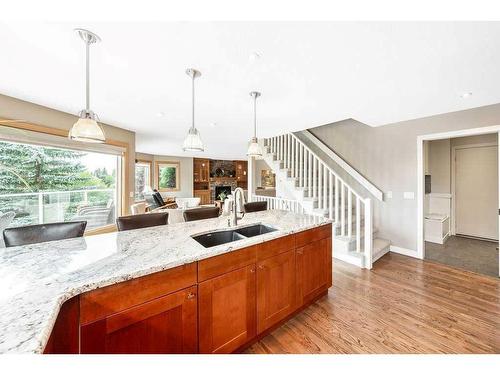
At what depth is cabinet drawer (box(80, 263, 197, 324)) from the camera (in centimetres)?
95

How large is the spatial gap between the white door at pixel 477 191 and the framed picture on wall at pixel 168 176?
28.2 ft

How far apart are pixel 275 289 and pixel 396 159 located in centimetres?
338

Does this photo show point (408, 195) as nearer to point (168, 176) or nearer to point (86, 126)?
point (86, 126)

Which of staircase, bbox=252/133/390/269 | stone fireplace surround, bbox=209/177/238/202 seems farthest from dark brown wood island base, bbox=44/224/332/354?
stone fireplace surround, bbox=209/177/238/202

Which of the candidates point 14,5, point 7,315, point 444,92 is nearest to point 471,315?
point 444,92

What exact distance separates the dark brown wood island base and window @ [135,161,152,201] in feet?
23.3

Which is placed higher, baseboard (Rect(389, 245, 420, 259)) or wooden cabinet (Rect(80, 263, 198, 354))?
wooden cabinet (Rect(80, 263, 198, 354))

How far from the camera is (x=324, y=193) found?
381 centimetres

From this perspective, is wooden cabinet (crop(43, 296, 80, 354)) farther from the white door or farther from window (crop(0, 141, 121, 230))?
the white door

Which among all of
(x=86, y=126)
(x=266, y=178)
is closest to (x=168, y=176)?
(x=266, y=178)

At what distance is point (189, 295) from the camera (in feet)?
4.06

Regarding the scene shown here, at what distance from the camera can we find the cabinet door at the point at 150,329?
98 centimetres

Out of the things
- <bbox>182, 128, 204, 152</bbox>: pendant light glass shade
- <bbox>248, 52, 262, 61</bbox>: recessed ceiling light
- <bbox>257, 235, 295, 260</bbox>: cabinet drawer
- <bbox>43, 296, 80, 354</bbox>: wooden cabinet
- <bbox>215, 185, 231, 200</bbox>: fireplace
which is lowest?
<bbox>43, 296, 80, 354</bbox>: wooden cabinet

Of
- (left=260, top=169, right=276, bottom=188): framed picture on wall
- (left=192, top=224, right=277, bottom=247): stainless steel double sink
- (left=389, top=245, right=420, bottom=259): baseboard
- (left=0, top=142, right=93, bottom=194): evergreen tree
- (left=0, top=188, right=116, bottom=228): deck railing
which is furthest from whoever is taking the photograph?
(left=260, top=169, right=276, bottom=188): framed picture on wall
